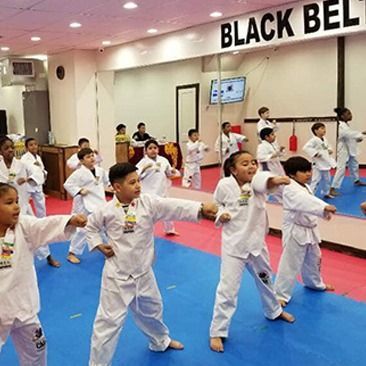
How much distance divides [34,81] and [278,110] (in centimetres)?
541

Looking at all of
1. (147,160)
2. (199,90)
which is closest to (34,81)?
(199,90)

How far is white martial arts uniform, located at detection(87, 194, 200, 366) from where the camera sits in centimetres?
259

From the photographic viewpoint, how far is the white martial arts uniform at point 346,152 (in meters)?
5.63

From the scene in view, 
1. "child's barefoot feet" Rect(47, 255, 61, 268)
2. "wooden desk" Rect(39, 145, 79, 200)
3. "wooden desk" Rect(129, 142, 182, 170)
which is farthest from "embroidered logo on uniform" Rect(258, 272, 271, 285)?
"wooden desk" Rect(39, 145, 79, 200)

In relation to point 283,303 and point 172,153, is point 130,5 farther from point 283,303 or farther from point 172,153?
point 172,153

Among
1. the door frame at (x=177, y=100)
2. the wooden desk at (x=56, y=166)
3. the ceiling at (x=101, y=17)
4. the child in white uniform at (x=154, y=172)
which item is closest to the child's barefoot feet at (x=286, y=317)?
the child in white uniform at (x=154, y=172)

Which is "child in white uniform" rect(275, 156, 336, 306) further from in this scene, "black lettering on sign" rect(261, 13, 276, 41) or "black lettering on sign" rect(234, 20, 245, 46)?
"black lettering on sign" rect(234, 20, 245, 46)

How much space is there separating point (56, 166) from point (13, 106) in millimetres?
2903

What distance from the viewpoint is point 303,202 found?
127 inches

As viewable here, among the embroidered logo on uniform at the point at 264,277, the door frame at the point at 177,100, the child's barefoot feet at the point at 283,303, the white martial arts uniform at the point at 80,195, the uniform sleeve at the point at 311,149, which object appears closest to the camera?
the embroidered logo on uniform at the point at 264,277

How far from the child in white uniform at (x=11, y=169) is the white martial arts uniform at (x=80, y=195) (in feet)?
1.49

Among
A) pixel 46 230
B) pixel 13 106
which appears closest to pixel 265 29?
pixel 46 230

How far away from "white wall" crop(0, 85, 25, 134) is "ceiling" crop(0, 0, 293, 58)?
10.3 ft

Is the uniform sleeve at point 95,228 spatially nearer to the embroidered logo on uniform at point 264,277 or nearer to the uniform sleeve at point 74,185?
the embroidered logo on uniform at point 264,277
